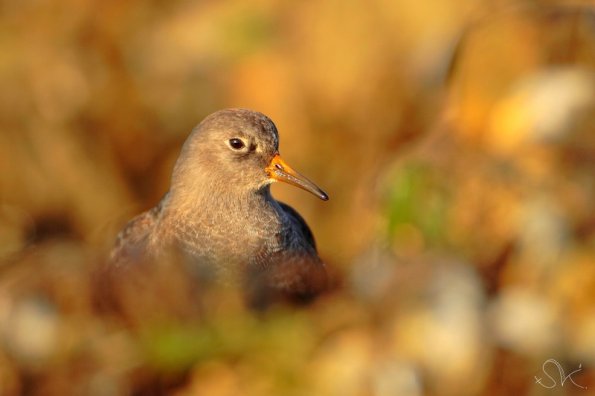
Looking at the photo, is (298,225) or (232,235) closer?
(232,235)

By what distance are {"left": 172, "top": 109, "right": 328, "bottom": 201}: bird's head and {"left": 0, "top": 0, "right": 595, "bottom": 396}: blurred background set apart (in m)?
0.57

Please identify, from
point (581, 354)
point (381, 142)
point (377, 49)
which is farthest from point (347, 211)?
point (581, 354)

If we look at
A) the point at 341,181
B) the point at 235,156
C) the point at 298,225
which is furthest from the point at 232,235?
the point at 341,181

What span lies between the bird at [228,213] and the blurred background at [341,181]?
0.27 meters

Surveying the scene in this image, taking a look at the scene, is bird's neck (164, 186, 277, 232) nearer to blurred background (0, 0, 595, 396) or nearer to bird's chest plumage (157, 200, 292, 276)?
bird's chest plumage (157, 200, 292, 276)

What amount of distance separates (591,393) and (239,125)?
1.89m

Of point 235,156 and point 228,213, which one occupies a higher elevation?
point 235,156

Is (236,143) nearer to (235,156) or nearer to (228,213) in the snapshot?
(235,156)

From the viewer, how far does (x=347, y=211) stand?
9219mm

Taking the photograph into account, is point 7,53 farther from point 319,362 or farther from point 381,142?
point 319,362

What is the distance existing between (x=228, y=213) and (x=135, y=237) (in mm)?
427

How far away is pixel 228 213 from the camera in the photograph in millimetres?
5258

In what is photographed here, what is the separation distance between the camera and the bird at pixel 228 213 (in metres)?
4.99

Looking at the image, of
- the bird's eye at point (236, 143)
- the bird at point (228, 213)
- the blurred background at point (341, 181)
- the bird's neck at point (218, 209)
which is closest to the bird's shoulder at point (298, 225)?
the bird at point (228, 213)
